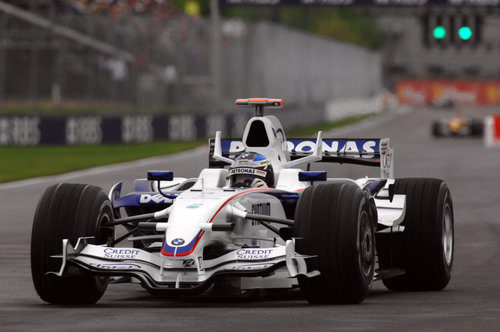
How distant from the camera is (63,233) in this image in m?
9.80

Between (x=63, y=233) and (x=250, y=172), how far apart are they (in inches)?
76.7

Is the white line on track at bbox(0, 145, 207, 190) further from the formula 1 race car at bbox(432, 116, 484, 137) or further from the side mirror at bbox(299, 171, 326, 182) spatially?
the formula 1 race car at bbox(432, 116, 484, 137)

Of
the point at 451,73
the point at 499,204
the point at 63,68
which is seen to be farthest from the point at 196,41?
the point at 451,73

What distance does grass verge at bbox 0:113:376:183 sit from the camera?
3066cm

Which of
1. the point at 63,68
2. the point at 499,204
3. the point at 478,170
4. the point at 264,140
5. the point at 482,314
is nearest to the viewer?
the point at 482,314

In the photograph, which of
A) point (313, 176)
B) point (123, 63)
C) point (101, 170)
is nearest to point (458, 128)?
point (123, 63)

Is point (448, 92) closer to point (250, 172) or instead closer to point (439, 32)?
point (439, 32)

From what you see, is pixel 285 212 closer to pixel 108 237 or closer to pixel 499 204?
pixel 108 237

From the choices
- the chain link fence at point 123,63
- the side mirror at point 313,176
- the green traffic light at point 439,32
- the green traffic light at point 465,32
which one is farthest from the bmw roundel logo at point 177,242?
the green traffic light at point 439,32

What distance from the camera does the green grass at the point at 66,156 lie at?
101 feet

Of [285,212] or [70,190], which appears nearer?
[70,190]

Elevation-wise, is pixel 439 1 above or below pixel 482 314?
above

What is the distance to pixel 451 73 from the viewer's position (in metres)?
138

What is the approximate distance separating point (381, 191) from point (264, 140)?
3.58 feet
